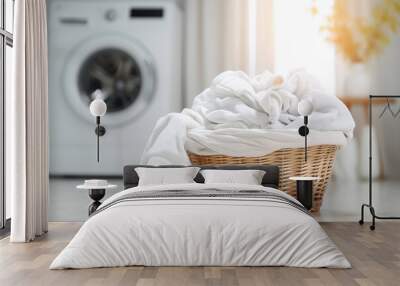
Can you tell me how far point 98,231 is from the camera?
4.17 meters

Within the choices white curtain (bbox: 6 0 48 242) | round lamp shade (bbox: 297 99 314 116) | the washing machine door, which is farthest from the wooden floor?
the washing machine door

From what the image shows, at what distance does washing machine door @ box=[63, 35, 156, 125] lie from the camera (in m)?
7.33

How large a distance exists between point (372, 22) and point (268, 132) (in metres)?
1.86

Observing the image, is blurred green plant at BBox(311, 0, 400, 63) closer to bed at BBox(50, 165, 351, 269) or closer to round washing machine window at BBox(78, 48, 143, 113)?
round washing machine window at BBox(78, 48, 143, 113)

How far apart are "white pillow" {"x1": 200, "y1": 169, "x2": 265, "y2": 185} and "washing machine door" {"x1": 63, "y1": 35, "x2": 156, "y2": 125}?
1.69 meters

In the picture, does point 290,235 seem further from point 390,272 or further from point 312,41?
point 312,41

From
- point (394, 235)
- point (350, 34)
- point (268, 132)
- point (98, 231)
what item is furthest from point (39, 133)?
point (350, 34)

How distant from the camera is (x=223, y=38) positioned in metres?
7.16

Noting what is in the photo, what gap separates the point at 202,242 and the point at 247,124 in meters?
2.57

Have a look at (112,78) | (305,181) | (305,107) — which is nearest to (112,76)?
(112,78)

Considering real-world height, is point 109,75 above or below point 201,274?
above

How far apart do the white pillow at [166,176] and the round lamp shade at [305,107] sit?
46.3 inches

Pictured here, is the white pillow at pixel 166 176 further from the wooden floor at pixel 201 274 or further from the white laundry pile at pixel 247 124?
the wooden floor at pixel 201 274

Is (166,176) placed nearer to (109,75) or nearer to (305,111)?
(305,111)
